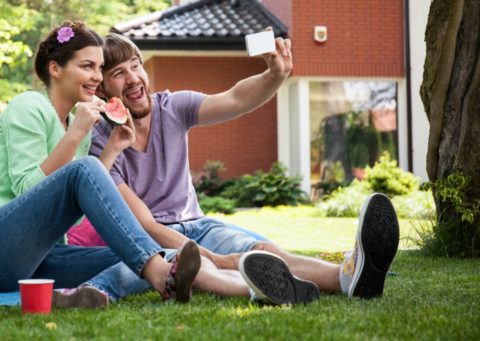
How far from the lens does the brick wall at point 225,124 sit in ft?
60.8

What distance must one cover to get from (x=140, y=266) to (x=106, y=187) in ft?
1.30

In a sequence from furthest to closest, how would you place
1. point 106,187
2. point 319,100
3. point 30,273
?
1. point 319,100
2. point 30,273
3. point 106,187

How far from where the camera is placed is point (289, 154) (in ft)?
60.1

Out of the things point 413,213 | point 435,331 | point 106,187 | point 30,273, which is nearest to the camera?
point 435,331

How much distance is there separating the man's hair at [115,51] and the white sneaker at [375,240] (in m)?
1.76

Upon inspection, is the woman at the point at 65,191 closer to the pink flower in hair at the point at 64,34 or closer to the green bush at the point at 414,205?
the pink flower in hair at the point at 64,34

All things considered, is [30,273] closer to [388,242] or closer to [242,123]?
[388,242]

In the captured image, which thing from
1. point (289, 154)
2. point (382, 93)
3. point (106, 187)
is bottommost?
point (289, 154)

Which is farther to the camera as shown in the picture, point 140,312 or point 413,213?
point 413,213

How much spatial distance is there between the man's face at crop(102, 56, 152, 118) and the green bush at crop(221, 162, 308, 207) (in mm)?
11046

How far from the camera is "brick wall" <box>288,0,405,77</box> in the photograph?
1734 centimetres

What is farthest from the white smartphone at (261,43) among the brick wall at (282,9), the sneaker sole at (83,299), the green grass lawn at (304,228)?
the brick wall at (282,9)

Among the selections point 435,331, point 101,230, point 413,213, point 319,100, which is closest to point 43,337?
point 101,230

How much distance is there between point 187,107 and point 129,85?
0.37m
